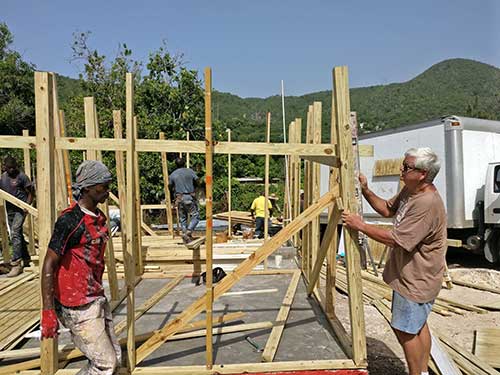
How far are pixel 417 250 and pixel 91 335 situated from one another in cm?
248

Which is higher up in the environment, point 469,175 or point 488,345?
point 469,175

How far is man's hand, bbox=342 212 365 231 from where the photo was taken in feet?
11.2

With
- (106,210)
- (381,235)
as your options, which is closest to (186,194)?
(106,210)

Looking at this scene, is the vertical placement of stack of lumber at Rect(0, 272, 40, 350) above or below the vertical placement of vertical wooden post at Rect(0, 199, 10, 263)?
below

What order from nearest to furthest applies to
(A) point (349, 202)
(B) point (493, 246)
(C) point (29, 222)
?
(A) point (349, 202) < (C) point (29, 222) < (B) point (493, 246)

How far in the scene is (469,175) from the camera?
30.1 feet

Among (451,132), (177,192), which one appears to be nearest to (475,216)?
(451,132)

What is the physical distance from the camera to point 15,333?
14.4 feet

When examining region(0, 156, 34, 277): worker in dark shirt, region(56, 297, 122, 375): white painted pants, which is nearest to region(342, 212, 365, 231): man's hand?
region(56, 297, 122, 375): white painted pants

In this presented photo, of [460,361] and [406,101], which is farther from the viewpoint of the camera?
[406,101]

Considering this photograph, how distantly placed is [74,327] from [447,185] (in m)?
8.33

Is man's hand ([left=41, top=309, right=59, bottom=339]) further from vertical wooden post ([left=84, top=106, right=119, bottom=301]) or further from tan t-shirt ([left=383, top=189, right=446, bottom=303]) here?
tan t-shirt ([left=383, top=189, right=446, bottom=303])

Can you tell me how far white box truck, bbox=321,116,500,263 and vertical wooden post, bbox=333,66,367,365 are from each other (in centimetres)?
643

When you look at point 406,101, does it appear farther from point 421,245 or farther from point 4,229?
point 421,245
